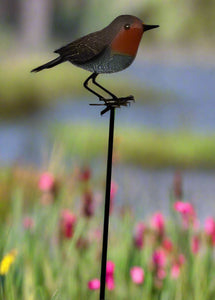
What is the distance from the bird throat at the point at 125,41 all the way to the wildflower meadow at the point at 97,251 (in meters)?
0.66

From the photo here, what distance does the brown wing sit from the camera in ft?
3.82

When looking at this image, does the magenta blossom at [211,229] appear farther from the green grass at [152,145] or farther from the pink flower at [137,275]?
the green grass at [152,145]

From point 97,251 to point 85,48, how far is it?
2.97ft

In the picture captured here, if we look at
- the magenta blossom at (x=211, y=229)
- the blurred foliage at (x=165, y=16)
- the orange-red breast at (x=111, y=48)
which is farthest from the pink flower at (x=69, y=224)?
the blurred foliage at (x=165, y=16)

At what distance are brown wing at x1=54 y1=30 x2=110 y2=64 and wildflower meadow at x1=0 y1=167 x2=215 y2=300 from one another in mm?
614

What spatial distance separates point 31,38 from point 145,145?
13.2 feet

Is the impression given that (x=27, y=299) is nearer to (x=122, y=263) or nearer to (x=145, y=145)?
(x=122, y=263)

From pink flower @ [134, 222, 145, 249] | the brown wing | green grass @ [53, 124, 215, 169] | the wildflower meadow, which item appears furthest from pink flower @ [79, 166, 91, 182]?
green grass @ [53, 124, 215, 169]

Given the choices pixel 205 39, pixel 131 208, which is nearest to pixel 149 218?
pixel 131 208

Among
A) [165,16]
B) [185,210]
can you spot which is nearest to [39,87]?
[165,16]

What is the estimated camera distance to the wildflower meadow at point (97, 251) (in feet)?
5.72

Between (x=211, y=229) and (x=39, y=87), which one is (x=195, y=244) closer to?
(x=211, y=229)

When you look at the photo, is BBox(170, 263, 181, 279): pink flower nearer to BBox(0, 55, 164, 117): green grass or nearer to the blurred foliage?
BBox(0, 55, 164, 117): green grass

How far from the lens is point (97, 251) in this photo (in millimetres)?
1948
